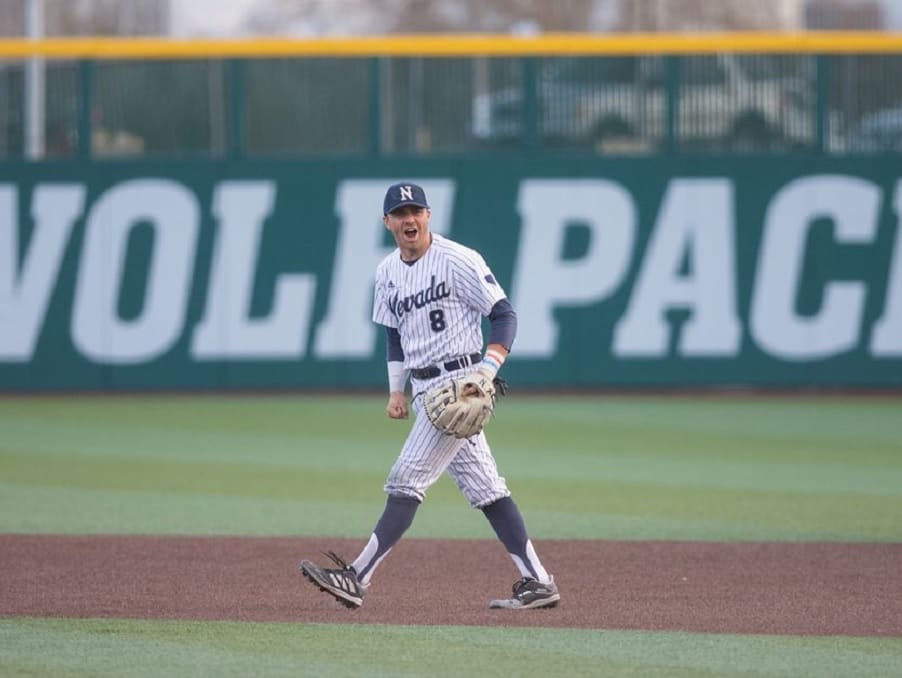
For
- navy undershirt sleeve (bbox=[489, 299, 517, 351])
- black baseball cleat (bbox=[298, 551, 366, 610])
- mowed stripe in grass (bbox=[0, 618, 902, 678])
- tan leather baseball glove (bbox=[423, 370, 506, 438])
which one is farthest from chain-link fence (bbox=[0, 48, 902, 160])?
mowed stripe in grass (bbox=[0, 618, 902, 678])

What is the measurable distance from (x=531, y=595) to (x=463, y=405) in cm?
93

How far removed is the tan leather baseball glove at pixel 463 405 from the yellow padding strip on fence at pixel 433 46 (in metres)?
12.2

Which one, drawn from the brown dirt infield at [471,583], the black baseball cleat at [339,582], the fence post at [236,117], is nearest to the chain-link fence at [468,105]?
the fence post at [236,117]

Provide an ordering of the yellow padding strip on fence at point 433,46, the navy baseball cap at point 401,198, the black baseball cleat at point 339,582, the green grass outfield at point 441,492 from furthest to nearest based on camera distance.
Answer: the yellow padding strip on fence at point 433,46 < the navy baseball cap at point 401,198 < the black baseball cleat at point 339,582 < the green grass outfield at point 441,492

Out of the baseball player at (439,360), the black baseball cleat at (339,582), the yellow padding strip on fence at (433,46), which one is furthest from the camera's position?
the yellow padding strip on fence at (433,46)

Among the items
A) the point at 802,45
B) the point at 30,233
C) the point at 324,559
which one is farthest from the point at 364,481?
the point at 802,45

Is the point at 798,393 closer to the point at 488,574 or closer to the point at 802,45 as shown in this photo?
the point at 802,45

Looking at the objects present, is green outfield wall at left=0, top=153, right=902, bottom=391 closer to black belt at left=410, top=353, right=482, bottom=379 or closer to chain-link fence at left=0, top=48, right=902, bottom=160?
chain-link fence at left=0, top=48, right=902, bottom=160

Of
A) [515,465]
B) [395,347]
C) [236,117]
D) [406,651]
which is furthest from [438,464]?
[236,117]

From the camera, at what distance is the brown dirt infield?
7.63 metres

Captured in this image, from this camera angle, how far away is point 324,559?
9391 millimetres

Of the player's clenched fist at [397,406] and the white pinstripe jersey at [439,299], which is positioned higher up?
the white pinstripe jersey at [439,299]

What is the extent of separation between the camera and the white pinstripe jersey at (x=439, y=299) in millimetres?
7766

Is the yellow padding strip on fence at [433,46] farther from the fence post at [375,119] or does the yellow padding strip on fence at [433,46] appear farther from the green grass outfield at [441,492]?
the green grass outfield at [441,492]
